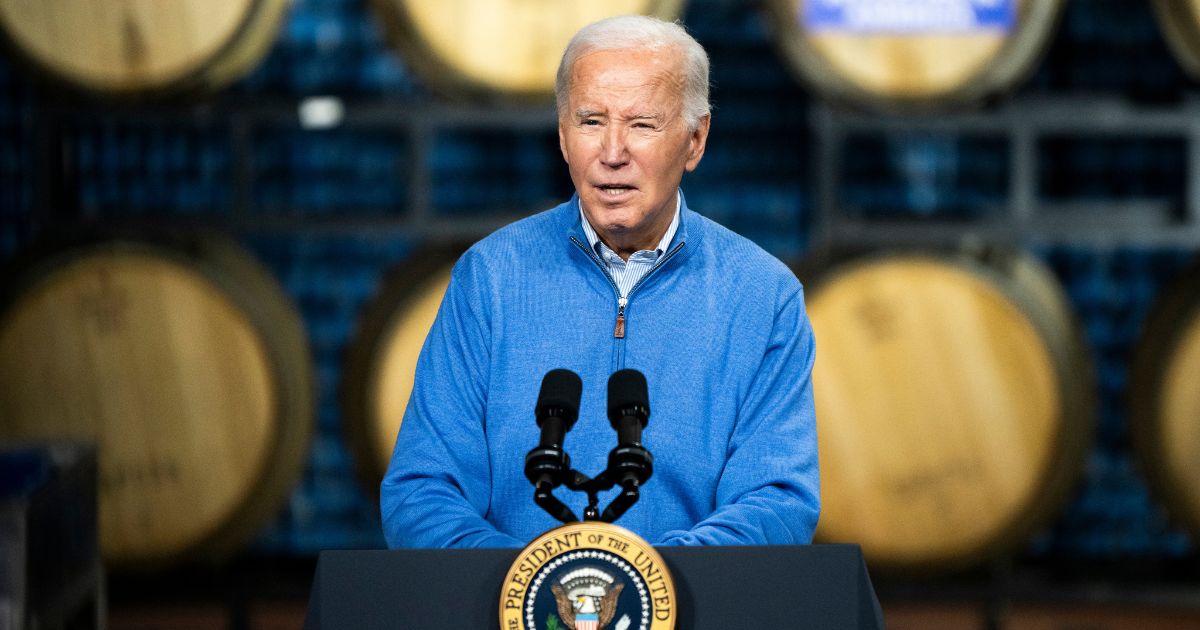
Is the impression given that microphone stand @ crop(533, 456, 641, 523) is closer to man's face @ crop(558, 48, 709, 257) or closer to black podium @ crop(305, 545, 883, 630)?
black podium @ crop(305, 545, 883, 630)

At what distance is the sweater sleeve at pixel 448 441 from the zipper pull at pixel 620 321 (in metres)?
0.14

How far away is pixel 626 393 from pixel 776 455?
0.38 metres

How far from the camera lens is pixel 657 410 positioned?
153 cm

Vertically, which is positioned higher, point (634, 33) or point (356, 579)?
point (634, 33)

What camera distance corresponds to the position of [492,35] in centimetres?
298

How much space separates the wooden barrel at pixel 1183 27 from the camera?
2.95 meters

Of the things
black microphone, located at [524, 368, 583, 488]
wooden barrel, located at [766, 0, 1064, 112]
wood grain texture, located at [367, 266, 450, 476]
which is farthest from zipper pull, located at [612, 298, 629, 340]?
wooden barrel, located at [766, 0, 1064, 112]

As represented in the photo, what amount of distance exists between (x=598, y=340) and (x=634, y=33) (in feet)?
1.09

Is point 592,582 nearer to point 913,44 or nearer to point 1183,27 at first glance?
point 913,44

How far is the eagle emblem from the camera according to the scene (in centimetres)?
110

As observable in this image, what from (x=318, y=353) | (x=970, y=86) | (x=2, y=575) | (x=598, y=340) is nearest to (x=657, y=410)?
(x=598, y=340)

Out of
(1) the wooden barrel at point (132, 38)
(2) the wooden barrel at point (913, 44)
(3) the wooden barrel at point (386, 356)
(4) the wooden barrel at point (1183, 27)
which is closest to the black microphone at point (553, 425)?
(3) the wooden barrel at point (386, 356)

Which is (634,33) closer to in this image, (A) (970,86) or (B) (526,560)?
(B) (526,560)

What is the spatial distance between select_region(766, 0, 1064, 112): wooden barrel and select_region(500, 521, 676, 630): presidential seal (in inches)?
80.9
